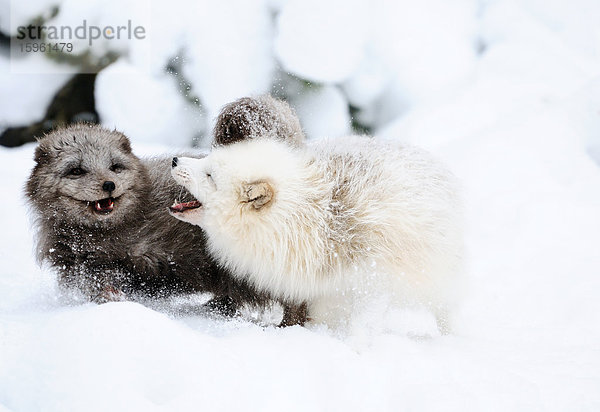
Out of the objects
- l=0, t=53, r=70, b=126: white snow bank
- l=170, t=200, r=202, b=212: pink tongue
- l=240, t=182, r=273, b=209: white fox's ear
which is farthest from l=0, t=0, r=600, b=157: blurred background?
l=240, t=182, r=273, b=209: white fox's ear

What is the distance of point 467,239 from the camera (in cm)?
415

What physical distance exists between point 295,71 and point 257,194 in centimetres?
315

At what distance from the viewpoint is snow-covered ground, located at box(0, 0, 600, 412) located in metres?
1.79

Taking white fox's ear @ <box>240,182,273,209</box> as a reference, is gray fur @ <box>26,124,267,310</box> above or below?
below

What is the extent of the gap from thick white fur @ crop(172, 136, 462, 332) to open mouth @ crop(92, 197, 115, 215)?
1.16 feet

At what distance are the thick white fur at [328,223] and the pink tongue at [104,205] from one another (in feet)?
1.17

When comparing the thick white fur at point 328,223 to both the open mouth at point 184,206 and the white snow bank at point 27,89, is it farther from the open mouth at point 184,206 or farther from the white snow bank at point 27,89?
the white snow bank at point 27,89

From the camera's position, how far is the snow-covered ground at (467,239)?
5.89 feet

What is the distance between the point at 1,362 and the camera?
5.96 ft

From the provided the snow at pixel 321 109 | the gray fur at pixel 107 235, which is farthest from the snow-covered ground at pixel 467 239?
the gray fur at pixel 107 235

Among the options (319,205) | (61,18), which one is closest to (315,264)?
(319,205)

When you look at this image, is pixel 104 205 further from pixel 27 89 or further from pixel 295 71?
pixel 27 89

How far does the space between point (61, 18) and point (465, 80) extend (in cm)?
400

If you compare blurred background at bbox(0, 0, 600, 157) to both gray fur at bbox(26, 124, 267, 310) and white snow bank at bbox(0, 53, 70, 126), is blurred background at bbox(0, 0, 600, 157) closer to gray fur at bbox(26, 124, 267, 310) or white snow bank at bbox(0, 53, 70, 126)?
white snow bank at bbox(0, 53, 70, 126)
